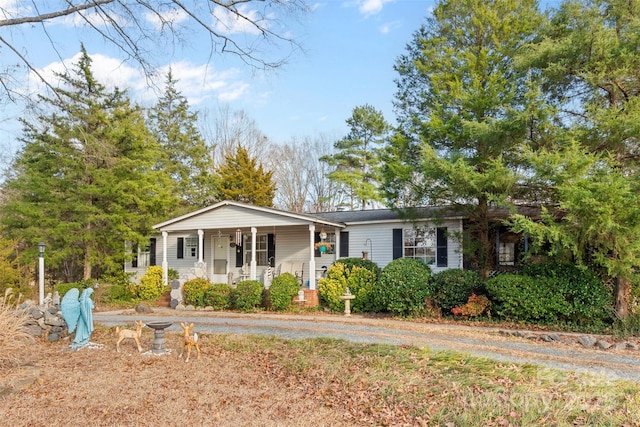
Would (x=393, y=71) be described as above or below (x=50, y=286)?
above

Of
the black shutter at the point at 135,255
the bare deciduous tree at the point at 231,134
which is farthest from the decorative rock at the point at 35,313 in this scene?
the bare deciduous tree at the point at 231,134

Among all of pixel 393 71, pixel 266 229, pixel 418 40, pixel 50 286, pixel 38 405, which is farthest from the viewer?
pixel 50 286

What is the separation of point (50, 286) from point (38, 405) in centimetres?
1814

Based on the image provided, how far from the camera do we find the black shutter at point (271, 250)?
18.4 meters

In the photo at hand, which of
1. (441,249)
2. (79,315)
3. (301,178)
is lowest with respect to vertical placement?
(79,315)

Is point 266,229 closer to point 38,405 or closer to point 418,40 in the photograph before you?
point 418,40

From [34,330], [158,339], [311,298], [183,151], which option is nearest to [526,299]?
[311,298]

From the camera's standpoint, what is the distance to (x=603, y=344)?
8312 millimetres

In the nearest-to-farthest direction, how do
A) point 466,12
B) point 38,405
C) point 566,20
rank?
1. point 38,405
2. point 566,20
3. point 466,12

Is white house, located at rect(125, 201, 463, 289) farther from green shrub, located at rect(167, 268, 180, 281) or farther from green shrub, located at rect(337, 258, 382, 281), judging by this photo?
green shrub, located at rect(337, 258, 382, 281)

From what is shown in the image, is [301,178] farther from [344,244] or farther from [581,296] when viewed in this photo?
[581,296]

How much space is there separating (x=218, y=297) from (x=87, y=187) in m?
6.96

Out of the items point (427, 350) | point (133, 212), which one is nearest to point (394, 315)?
point (427, 350)

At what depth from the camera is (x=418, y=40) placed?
15.3 metres
